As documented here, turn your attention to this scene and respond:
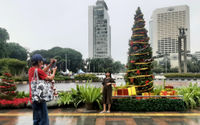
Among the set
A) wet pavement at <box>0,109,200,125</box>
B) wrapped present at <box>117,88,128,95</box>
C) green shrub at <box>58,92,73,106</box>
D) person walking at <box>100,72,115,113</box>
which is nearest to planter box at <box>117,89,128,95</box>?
wrapped present at <box>117,88,128,95</box>

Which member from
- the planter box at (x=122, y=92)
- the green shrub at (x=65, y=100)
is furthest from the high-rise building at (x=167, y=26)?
the green shrub at (x=65, y=100)

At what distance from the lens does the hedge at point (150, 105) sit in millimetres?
5598

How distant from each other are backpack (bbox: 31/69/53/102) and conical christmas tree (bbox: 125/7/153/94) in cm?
415

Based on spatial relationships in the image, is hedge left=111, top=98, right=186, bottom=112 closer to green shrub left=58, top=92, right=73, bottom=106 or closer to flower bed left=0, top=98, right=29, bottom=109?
green shrub left=58, top=92, right=73, bottom=106

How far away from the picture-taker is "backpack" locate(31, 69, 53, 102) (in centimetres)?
278

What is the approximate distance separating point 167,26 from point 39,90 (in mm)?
117646

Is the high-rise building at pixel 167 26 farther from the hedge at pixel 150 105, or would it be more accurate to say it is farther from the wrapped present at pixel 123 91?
the wrapped present at pixel 123 91

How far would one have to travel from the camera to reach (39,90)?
2.80 meters

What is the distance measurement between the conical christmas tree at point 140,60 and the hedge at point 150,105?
0.72 m

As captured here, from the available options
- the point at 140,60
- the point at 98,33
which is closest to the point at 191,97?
the point at 140,60

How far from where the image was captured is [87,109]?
5.80 metres

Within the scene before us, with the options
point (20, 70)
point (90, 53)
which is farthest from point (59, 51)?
point (90, 53)

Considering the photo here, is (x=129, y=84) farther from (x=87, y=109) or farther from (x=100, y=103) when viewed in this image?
(x=87, y=109)

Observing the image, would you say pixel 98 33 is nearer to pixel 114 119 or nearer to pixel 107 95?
pixel 107 95
